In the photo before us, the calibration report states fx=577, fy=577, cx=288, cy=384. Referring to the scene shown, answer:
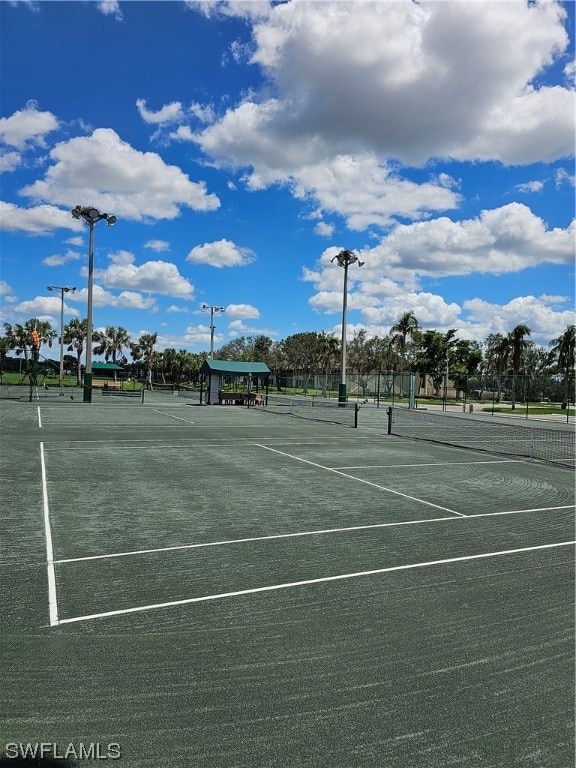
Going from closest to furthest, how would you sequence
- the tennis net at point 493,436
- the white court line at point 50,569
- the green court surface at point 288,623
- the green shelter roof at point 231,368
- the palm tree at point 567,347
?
the green court surface at point 288,623, the white court line at point 50,569, the tennis net at point 493,436, the green shelter roof at point 231,368, the palm tree at point 567,347

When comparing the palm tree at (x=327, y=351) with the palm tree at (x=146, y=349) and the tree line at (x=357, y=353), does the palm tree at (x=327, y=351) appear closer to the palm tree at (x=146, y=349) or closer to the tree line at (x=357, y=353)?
the tree line at (x=357, y=353)

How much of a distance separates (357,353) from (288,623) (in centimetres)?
9594

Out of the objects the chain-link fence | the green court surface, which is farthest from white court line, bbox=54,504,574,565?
the chain-link fence

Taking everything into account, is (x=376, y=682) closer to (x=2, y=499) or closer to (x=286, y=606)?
(x=286, y=606)

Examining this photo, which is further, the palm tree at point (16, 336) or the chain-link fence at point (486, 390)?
the palm tree at point (16, 336)

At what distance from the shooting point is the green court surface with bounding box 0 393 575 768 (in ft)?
12.1

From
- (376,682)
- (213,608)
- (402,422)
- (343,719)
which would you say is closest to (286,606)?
(213,608)

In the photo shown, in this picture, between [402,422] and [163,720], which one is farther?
[402,422]

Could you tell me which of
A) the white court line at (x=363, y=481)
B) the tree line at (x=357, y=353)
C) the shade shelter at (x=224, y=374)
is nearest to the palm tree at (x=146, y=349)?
the tree line at (x=357, y=353)

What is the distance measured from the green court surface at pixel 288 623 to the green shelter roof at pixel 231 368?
2878 centimetres

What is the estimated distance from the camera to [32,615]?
5.35m

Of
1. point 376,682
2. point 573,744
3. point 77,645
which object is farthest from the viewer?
point 77,645

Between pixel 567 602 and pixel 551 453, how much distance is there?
14.8m

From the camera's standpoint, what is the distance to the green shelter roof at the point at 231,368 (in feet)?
134
